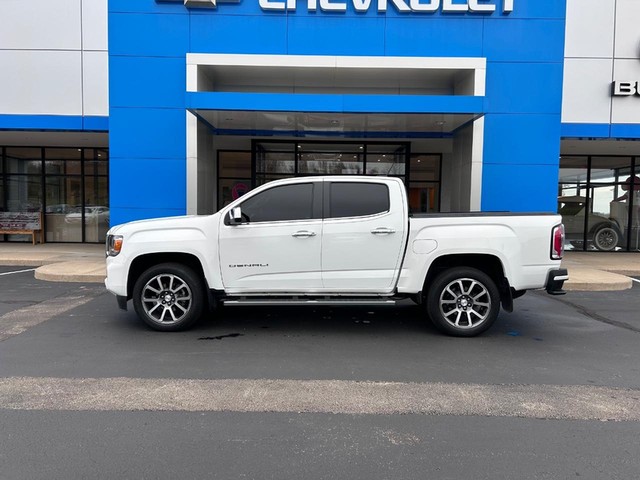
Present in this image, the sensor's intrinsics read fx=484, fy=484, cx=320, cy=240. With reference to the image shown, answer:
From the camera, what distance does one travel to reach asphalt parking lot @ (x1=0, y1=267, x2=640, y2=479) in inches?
127

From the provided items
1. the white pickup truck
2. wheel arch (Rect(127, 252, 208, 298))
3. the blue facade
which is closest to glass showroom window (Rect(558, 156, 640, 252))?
the blue facade

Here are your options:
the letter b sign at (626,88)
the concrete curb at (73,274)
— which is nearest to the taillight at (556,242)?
the concrete curb at (73,274)

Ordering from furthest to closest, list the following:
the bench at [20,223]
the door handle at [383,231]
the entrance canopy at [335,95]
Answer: the bench at [20,223] → the entrance canopy at [335,95] → the door handle at [383,231]

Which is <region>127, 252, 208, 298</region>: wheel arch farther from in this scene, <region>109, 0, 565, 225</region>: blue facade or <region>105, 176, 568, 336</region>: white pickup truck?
<region>109, 0, 565, 225</region>: blue facade

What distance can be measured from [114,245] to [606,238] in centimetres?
1734

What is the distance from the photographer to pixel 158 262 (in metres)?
6.41

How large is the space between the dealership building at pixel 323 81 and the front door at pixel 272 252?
560 cm

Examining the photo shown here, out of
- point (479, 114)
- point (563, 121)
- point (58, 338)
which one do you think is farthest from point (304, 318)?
point (563, 121)

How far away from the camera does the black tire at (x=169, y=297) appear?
20.4ft

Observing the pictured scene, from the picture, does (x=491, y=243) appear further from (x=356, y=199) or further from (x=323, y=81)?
(x=323, y=81)

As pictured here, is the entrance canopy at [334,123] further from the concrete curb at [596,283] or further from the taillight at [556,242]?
the taillight at [556,242]

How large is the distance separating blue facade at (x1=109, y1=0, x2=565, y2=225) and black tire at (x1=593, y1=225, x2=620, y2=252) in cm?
697

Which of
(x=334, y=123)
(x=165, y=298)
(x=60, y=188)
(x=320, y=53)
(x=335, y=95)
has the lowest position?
(x=165, y=298)

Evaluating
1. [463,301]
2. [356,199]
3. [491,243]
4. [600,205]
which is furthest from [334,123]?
[600,205]
